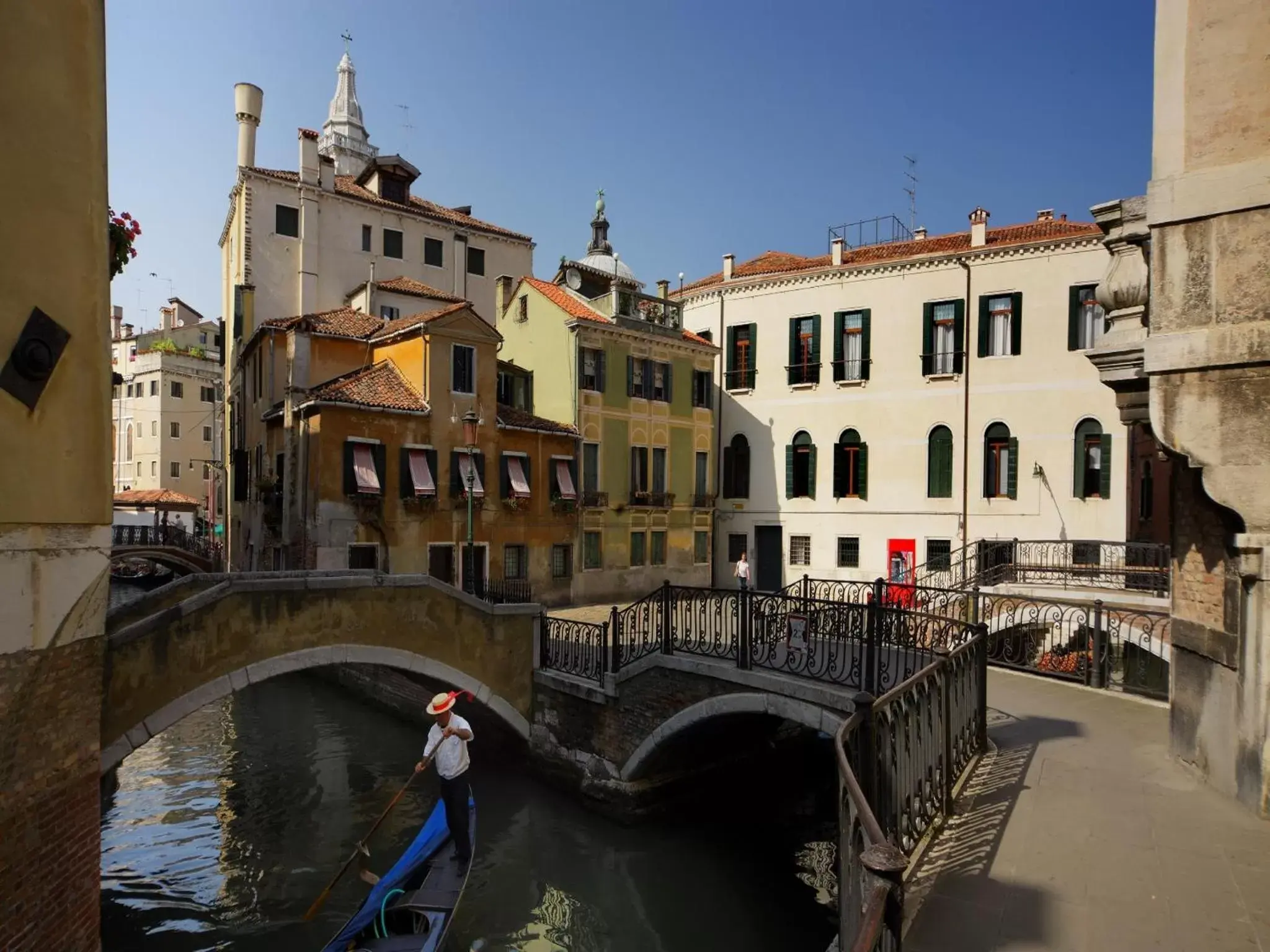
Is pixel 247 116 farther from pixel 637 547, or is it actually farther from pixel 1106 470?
pixel 1106 470

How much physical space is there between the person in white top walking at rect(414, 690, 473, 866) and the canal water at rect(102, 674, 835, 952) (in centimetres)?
132

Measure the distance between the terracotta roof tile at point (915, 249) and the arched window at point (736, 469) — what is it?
5.62 meters

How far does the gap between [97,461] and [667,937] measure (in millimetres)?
8925

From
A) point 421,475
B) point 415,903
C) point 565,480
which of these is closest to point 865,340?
point 565,480

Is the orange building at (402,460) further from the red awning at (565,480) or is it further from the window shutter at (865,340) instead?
the window shutter at (865,340)

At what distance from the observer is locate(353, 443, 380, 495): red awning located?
725 inches

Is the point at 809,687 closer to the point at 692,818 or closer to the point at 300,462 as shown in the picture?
the point at 692,818

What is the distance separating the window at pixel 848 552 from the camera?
2393 centimetres

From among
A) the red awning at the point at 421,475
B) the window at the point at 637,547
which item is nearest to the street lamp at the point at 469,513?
the red awning at the point at 421,475

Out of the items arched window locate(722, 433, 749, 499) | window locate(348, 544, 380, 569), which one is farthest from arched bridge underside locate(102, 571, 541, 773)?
arched window locate(722, 433, 749, 499)

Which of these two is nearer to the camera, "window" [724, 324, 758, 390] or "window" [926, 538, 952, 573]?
"window" [926, 538, 952, 573]

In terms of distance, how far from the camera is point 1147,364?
6.39 m

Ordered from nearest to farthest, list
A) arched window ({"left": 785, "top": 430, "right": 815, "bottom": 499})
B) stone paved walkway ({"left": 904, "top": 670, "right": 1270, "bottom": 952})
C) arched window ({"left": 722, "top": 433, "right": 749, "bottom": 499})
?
stone paved walkway ({"left": 904, "top": 670, "right": 1270, "bottom": 952})
arched window ({"left": 785, "top": 430, "right": 815, "bottom": 499})
arched window ({"left": 722, "top": 433, "right": 749, "bottom": 499})

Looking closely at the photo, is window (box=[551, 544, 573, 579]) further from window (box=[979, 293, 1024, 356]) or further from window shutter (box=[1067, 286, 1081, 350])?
window shutter (box=[1067, 286, 1081, 350])
